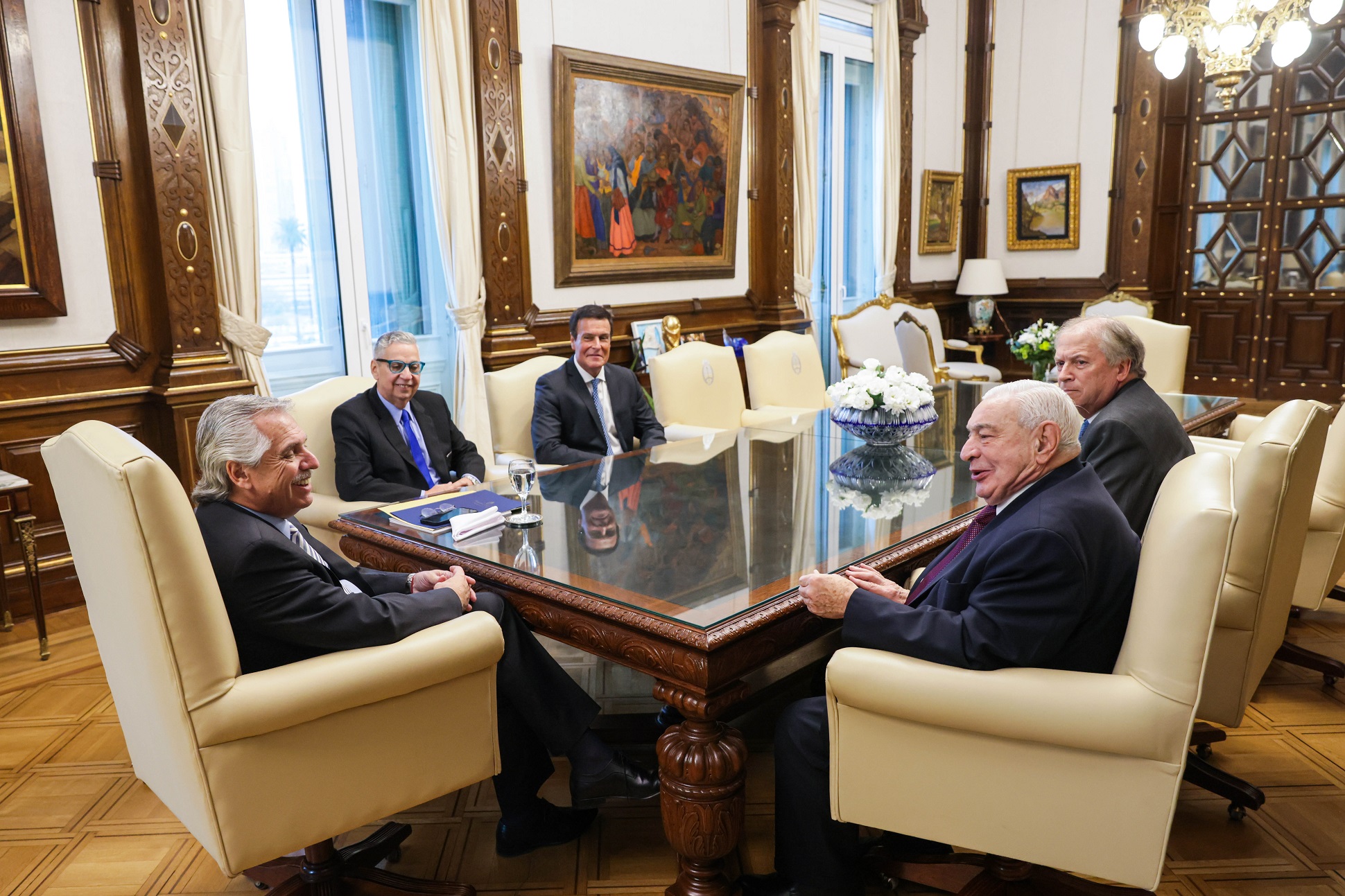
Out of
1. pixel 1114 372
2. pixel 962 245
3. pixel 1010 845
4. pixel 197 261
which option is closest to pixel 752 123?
pixel 962 245

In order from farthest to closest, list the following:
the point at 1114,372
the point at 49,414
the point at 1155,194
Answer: the point at 1155,194 → the point at 49,414 → the point at 1114,372

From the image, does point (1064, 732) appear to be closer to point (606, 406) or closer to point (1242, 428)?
point (606, 406)

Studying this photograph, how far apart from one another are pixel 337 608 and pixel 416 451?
1833 millimetres

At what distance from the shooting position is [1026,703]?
1.73 meters

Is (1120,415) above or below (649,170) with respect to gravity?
below

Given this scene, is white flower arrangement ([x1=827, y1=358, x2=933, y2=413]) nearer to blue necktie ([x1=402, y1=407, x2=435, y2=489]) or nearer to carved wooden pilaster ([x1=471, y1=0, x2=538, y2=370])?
blue necktie ([x1=402, y1=407, x2=435, y2=489])

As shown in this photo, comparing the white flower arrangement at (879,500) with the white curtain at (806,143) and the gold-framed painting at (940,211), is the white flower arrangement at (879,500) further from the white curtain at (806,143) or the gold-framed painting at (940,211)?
the gold-framed painting at (940,211)

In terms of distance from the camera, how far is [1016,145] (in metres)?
9.08

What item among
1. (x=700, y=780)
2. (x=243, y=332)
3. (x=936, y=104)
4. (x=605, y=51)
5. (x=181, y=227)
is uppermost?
(x=936, y=104)

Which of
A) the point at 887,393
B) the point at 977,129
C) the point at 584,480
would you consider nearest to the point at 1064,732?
the point at 584,480

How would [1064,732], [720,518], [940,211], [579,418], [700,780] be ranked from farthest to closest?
[940,211] < [579,418] < [720,518] < [700,780] < [1064,732]

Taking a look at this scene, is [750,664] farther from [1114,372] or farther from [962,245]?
[962,245]

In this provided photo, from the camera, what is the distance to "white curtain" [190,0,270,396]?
13.8 ft

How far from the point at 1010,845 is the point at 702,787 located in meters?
0.61
